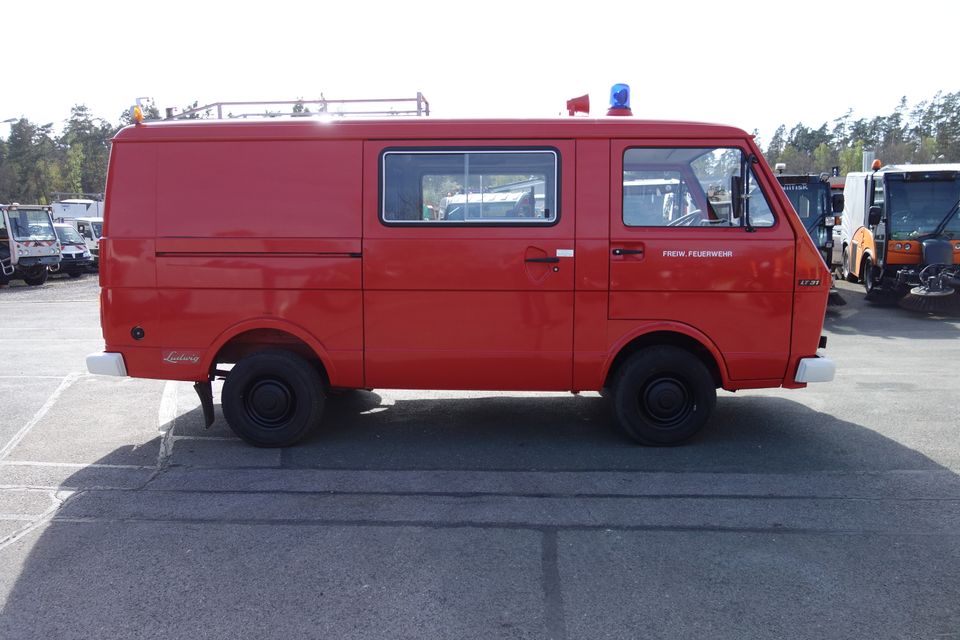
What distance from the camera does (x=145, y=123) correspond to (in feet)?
20.7

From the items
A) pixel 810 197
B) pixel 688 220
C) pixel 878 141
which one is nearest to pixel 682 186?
pixel 688 220

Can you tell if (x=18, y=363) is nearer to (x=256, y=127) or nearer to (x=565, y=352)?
(x=256, y=127)

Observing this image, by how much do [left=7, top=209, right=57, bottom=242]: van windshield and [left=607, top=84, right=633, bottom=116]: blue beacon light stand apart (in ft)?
76.1

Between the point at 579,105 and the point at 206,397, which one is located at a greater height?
the point at 579,105

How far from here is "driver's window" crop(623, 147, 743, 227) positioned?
5996mm

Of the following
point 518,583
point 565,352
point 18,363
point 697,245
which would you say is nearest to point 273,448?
point 565,352

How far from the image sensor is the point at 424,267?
6066mm

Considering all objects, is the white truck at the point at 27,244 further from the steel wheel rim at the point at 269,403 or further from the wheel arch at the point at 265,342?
the steel wheel rim at the point at 269,403

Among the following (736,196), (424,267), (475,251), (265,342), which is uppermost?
(736,196)

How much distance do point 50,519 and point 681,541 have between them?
3.97 m

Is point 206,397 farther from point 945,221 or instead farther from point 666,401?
point 945,221

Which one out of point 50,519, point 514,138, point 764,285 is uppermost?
point 514,138

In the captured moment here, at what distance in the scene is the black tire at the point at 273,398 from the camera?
6.33m

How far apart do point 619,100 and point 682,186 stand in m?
1.07
